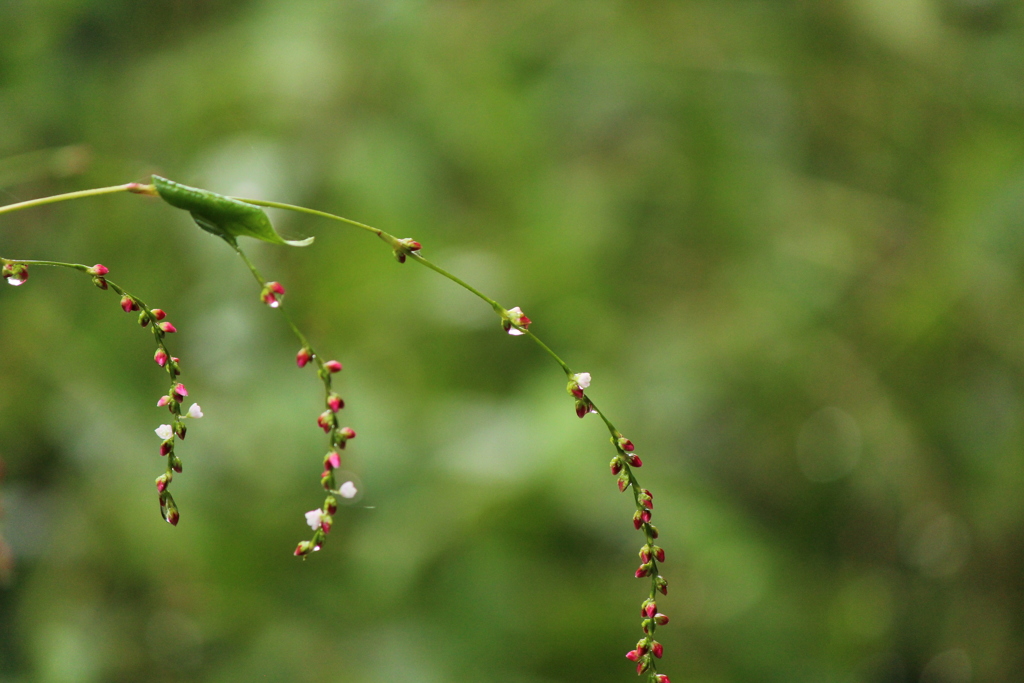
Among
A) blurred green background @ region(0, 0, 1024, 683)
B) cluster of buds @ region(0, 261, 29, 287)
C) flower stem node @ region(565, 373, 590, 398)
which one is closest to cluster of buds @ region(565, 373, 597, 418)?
flower stem node @ region(565, 373, 590, 398)

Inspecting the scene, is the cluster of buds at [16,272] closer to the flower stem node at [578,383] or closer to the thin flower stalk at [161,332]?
the thin flower stalk at [161,332]

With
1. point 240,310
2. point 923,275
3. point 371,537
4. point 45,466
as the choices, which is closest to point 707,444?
point 923,275

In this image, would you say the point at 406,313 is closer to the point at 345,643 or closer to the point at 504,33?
the point at 345,643

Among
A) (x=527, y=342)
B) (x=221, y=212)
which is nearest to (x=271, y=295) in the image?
(x=221, y=212)

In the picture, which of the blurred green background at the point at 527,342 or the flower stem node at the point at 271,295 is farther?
the blurred green background at the point at 527,342

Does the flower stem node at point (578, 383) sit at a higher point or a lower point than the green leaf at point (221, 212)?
lower

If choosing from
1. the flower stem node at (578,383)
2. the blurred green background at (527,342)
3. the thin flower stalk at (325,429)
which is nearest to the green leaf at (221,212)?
the thin flower stalk at (325,429)
